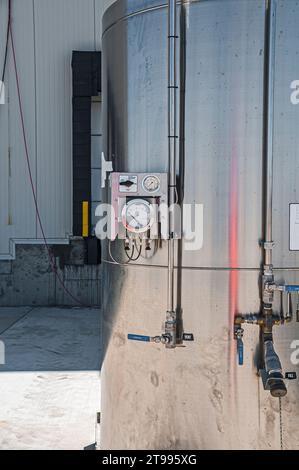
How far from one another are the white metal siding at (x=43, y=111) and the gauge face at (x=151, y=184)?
5.94 m

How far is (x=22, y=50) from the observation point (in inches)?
306

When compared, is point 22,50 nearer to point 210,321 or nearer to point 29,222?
point 29,222

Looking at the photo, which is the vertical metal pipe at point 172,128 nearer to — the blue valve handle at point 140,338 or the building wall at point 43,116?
the blue valve handle at point 140,338

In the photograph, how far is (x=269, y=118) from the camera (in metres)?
1.97

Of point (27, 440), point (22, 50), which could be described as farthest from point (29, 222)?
point (27, 440)

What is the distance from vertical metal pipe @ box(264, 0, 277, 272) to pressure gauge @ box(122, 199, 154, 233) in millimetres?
503

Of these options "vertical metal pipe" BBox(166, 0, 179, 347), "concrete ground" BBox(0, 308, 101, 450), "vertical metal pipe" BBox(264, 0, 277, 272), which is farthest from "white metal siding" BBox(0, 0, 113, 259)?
"vertical metal pipe" BBox(264, 0, 277, 272)

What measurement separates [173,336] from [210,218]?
0.54 meters

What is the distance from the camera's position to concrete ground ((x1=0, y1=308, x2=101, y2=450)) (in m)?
3.20

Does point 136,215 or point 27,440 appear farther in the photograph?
point 27,440

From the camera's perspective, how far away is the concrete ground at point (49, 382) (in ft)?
10.5

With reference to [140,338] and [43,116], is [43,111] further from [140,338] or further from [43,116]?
[140,338]

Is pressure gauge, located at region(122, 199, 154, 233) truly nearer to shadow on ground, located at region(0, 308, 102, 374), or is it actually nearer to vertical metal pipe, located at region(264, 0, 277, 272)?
vertical metal pipe, located at region(264, 0, 277, 272)

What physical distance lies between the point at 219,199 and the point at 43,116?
252 inches
